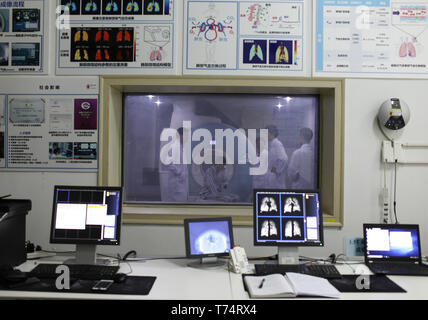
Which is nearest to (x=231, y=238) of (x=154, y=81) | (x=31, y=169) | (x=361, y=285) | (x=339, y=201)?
(x=361, y=285)

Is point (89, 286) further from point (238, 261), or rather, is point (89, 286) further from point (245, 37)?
point (245, 37)

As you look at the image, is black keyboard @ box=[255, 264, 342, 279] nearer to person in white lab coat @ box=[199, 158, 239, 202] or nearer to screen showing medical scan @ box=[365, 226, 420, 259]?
screen showing medical scan @ box=[365, 226, 420, 259]

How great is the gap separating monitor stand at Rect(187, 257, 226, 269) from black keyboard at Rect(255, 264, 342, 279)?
227 mm

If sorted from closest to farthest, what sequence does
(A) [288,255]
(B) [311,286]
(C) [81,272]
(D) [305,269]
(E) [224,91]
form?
1. (B) [311,286]
2. (C) [81,272]
3. (D) [305,269]
4. (A) [288,255]
5. (E) [224,91]

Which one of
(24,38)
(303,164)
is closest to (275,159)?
(303,164)

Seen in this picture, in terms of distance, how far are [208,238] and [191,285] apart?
39 cm

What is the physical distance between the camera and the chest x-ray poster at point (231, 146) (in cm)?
303

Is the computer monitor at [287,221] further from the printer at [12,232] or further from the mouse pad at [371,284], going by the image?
the printer at [12,232]

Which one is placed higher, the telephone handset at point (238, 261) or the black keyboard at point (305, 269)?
the telephone handset at point (238, 261)

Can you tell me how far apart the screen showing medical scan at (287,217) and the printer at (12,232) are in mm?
1389

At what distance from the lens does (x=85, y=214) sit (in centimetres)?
220

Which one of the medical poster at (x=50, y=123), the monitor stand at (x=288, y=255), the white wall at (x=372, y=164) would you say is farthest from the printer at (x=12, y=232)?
the white wall at (x=372, y=164)
